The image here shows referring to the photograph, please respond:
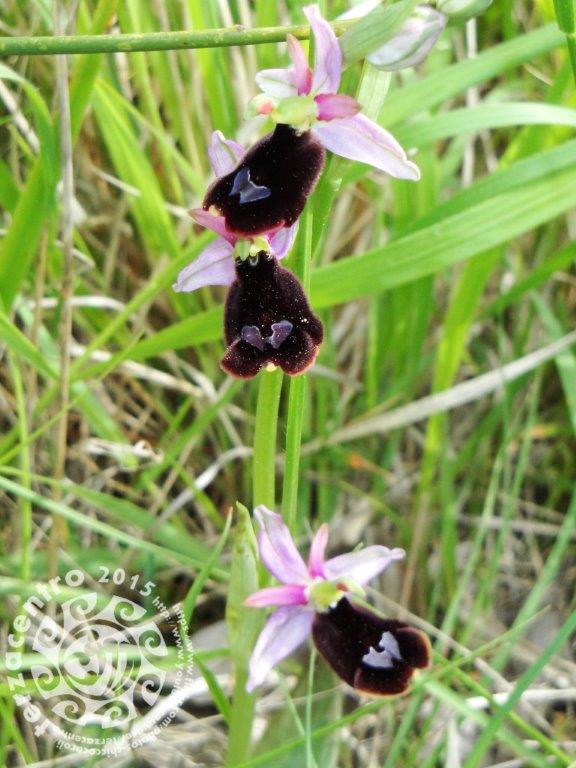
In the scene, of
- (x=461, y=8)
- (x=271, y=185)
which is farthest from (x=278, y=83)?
(x=461, y=8)

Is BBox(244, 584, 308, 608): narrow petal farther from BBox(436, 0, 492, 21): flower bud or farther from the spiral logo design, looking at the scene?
BBox(436, 0, 492, 21): flower bud

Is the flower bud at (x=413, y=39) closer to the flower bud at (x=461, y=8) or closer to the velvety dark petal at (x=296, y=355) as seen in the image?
the flower bud at (x=461, y=8)

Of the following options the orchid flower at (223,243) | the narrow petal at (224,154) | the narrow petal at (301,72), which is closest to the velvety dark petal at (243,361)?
the orchid flower at (223,243)

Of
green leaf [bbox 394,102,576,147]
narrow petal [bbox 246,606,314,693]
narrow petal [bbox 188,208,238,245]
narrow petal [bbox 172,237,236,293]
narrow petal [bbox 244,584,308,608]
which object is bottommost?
narrow petal [bbox 246,606,314,693]

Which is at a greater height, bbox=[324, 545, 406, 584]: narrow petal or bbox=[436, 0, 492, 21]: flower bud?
bbox=[436, 0, 492, 21]: flower bud

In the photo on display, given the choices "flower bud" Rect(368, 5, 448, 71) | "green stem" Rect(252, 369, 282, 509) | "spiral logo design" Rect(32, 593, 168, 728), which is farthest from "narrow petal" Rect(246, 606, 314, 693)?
"flower bud" Rect(368, 5, 448, 71)
